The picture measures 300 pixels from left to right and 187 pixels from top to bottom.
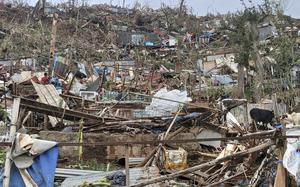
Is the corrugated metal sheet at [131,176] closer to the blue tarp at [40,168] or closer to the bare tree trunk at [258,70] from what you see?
the blue tarp at [40,168]

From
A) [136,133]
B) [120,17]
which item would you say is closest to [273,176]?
[136,133]

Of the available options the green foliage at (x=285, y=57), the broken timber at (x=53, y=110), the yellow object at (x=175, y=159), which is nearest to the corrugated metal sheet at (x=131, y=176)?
the yellow object at (x=175, y=159)

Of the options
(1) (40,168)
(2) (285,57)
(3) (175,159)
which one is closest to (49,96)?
(3) (175,159)

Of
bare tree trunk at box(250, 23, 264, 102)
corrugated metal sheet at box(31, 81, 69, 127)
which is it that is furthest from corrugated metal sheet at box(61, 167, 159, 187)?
bare tree trunk at box(250, 23, 264, 102)

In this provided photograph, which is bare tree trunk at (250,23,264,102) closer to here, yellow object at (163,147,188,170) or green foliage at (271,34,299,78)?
green foliage at (271,34,299,78)

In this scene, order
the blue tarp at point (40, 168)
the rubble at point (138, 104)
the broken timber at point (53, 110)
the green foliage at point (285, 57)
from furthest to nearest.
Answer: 1. the green foliage at point (285, 57)
2. the broken timber at point (53, 110)
3. the rubble at point (138, 104)
4. the blue tarp at point (40, 168)

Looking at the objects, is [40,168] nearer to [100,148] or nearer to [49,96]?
[100,148]

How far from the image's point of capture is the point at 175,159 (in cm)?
779

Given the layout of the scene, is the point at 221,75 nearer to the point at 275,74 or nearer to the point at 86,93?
the point at 275,74

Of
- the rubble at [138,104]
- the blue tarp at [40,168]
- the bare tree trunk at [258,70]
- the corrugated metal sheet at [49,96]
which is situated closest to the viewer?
the blue tarp at [40,168]

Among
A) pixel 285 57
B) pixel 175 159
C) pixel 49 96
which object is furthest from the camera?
pixel 285 57

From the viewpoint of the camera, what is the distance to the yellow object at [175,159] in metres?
7.64

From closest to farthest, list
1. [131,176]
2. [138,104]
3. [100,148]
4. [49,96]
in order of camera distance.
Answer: [131,176], [100,148], [49,96], [138,104]

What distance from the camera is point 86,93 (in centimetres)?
1338
